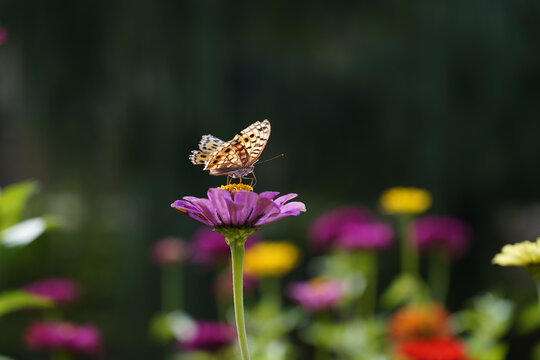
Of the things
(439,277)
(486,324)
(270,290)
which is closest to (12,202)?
(486,324)

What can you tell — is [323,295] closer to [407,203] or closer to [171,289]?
[407,203]

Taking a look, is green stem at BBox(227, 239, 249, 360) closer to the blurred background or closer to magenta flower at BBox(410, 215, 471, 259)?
magenta flower at BBox(410, 215, 471, 259)

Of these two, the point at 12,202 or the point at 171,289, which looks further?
the point at 171,289

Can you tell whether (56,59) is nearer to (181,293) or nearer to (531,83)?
(181,293)

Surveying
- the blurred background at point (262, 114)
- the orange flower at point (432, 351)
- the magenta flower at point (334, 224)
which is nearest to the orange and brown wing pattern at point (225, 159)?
the orange flower at point (432, 351)

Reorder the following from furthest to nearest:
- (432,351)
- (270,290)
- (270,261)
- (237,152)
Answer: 1. (270,290)
2. (270,261)
3. (432,351)
4. (237,152)

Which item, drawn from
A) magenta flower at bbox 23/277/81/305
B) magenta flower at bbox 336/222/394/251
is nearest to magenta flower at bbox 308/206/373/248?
magenta flower at bbox 336/222/394/251
